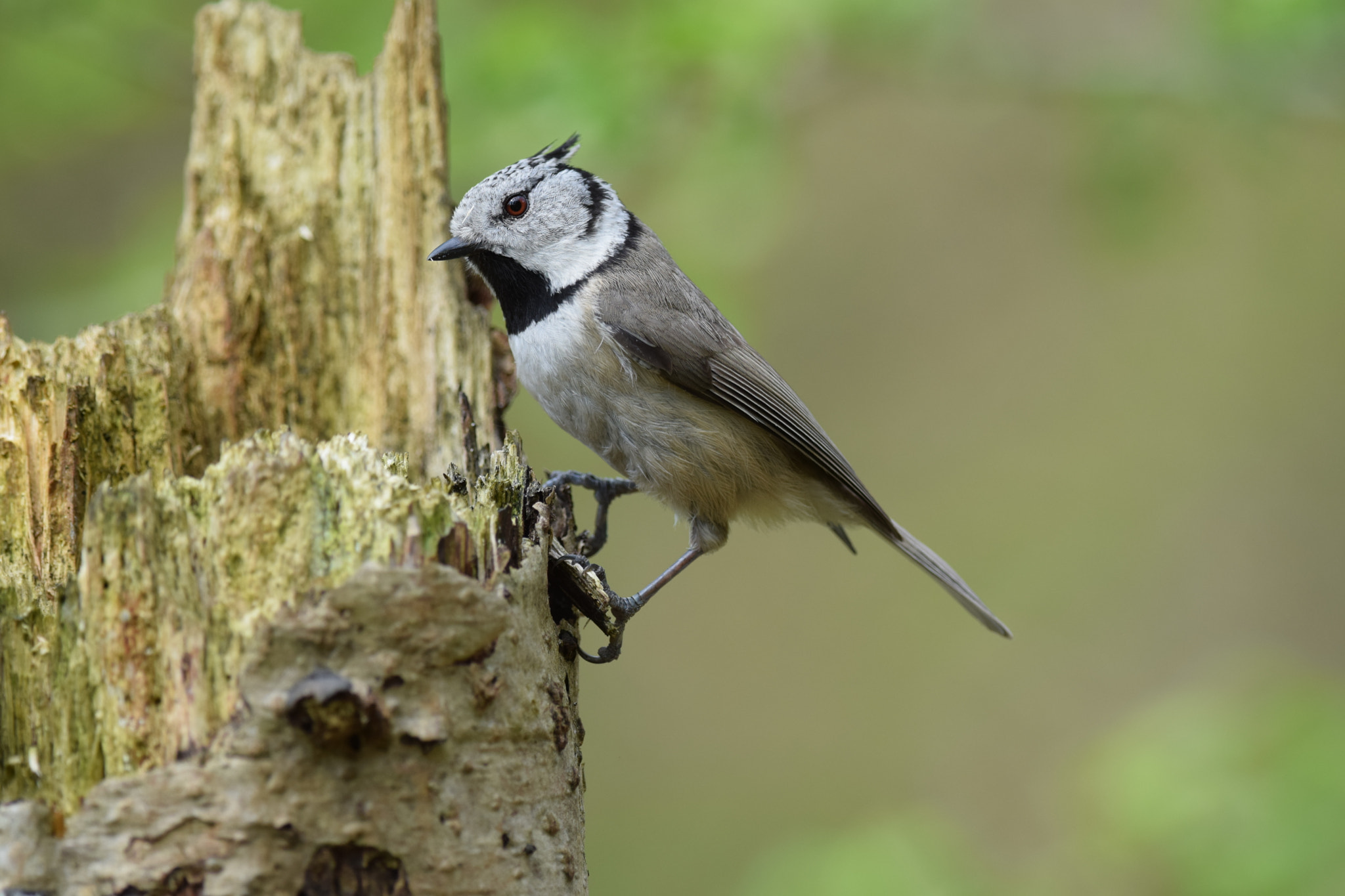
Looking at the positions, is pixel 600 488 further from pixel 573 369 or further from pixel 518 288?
pixel 518 288

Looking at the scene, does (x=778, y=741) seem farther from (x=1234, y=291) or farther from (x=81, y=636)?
(x=81, y=636)

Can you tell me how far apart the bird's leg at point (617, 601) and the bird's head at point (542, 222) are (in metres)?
0.95

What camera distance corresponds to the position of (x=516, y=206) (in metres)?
3.51

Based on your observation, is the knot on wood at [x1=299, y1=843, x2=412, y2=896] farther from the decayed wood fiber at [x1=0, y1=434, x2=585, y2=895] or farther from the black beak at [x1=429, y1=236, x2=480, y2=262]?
the black beak at [x1=429, y1=236, x2=480, y2=262]

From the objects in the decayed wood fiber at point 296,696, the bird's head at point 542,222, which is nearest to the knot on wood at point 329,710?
the decayed wood fiber at point 296,696

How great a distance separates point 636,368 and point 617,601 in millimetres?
769

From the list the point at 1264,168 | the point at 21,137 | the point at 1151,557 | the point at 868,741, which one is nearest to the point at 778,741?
the point at 868,741

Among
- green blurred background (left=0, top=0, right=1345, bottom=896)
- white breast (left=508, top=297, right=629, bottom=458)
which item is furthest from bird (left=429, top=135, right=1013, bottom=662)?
green blurred background (left=0, top=0, right=1345, bottom=896)

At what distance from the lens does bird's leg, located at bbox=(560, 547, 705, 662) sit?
251 cm

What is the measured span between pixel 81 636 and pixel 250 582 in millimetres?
292

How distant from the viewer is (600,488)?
12.2 feet

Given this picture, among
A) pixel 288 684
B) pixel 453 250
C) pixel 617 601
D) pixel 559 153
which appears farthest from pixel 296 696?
pixel 559 153

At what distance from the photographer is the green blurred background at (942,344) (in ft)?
12.8

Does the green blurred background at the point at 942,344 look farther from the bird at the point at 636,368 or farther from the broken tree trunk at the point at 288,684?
the broken tree trunk at the point at 288,684
